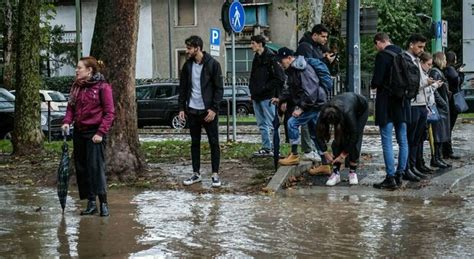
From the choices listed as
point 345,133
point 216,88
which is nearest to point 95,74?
point 216,88

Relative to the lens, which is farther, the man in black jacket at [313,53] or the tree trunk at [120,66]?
the man in black jacket at [313,53]

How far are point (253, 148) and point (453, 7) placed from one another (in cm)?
4197

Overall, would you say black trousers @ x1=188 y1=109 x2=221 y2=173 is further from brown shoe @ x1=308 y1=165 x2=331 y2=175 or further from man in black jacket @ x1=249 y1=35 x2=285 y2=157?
man in black jacket @ x1=249 y1=35 x2=285 y2=157

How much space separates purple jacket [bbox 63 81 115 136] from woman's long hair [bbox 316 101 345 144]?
2.66 meters

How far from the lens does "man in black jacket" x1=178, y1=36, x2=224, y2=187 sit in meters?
9.66

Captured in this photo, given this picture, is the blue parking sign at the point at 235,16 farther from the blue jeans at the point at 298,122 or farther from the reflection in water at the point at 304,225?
the reflection in water at the point at 304,225

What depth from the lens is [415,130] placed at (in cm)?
1002

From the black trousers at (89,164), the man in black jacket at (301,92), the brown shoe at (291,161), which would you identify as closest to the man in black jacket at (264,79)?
the man in black jacket at (301,92)

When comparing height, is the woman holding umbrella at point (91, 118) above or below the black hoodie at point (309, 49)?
below

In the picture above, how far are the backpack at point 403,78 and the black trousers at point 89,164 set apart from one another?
3.46 m

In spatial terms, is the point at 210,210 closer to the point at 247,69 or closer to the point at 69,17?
the point at 247,69

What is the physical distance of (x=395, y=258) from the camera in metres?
6.07

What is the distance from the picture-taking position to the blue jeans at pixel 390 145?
372 inches

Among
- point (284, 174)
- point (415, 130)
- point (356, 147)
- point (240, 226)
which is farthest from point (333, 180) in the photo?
point (240, 226)
